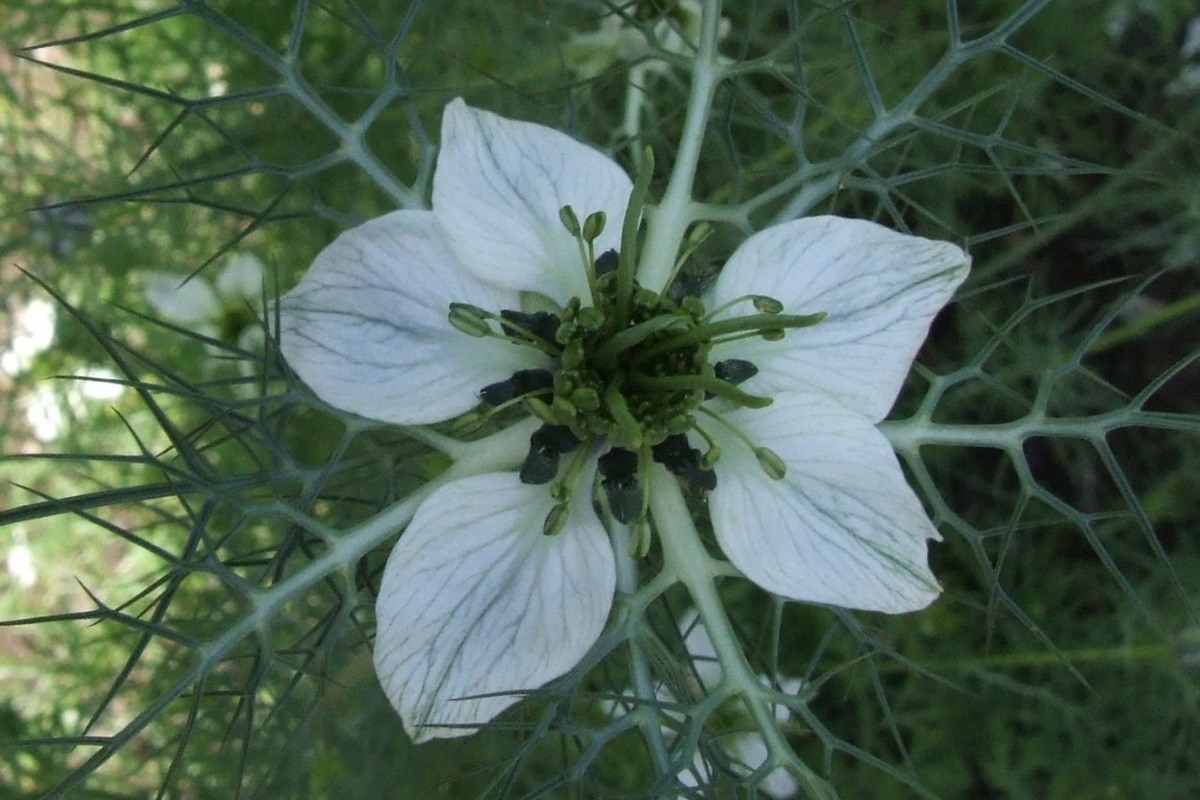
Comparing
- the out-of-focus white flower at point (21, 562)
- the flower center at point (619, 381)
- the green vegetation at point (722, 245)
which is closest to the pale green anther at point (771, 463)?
the flower center at point (619, 381)

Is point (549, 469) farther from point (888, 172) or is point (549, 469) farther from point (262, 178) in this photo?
point (262, 178)

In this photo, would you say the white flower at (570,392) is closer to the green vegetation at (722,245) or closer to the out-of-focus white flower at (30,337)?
the green vegetation at (722,245)

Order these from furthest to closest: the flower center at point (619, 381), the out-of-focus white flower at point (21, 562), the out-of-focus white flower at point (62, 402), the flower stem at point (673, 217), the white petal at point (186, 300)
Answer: the out-of-focus white flower at point (21, 562), the out-of-focus white flower at point (62, 402), the white petal at point (186, 300), the flower stem at point (673, 217), the flower center at point (619, 381)

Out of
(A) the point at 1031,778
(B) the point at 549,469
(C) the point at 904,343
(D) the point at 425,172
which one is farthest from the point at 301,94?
(A) the point at 1031,778

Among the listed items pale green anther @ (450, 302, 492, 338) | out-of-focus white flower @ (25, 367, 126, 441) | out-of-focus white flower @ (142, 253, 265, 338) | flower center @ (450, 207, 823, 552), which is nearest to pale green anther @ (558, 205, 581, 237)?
flower center @ (450, 207, 823, 552)

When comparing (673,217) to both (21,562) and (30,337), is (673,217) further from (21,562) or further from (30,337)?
(21,562)

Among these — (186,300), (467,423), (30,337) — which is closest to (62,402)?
(30,337)
